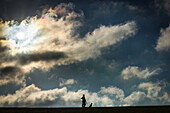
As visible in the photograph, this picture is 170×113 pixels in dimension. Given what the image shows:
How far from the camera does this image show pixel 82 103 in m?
31.2
